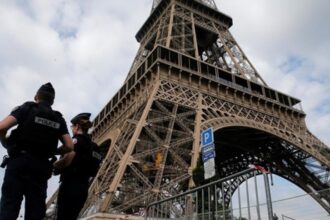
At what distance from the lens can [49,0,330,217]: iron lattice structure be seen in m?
15.7

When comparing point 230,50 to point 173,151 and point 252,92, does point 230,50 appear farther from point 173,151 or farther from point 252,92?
point 173,151

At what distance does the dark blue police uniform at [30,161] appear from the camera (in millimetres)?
3045

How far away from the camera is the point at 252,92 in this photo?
2486cm

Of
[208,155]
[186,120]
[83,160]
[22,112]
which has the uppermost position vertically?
[186,120]

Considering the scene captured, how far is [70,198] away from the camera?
379cm

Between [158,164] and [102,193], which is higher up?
[158,164]

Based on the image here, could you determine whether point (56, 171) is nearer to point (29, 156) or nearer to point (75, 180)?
point (75, 180)

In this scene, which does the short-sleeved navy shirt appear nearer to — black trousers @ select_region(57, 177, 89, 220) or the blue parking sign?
black trousers @ select_region(57, 177, 89, 220)

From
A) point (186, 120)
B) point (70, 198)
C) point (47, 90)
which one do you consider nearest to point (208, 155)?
point (70, 198)

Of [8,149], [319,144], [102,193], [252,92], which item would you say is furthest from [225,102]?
[8,149]

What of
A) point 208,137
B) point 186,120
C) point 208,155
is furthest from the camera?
point 186,120

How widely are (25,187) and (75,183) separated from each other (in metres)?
0.79

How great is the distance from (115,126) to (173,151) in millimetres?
8313

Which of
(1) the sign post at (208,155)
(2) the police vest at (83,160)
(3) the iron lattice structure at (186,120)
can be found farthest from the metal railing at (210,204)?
(3) the iron lattice structure at (186,120)
